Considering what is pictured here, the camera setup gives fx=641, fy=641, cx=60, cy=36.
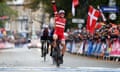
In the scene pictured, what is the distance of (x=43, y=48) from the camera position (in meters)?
28.8

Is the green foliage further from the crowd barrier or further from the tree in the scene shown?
the tree

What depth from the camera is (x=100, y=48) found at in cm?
3272

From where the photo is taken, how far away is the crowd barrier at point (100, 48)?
30.0 m

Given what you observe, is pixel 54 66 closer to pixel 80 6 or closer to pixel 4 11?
pixel 80 6

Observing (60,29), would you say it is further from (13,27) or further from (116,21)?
(13,27)

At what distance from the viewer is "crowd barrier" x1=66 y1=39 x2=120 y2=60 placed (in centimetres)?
2997

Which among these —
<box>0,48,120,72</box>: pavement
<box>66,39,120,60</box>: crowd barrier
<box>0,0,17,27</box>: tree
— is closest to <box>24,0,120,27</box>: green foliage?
<box>66,39,120,60</box>: crowd barrier

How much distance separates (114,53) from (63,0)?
103 feet

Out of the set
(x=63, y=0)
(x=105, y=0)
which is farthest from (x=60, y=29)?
(x=63, y=0)

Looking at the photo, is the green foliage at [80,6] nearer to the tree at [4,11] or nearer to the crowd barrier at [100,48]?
the crowd barrier at [100,48]

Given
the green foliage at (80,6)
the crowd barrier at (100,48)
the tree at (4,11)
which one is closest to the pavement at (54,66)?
the crowd barrier at (100,48)

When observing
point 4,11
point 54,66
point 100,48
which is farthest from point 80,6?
point 4,11

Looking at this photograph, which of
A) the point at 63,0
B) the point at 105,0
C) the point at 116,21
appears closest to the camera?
the point at 116,21

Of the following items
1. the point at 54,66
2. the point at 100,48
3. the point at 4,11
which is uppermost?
the point at 54,66
